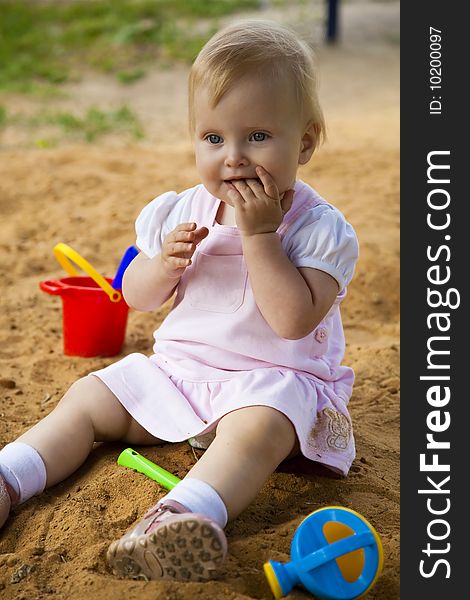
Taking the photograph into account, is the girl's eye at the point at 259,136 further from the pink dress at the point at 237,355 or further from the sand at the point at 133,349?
the sand at the point at 133,349

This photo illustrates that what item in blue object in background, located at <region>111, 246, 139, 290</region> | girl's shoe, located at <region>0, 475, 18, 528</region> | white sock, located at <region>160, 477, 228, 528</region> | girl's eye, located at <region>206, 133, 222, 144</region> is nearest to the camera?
white sock, located at <region>160, 477, 228, 528</region>

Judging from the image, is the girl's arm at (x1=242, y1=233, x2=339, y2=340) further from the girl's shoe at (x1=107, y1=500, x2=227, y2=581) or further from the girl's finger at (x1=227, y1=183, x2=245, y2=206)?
the girl's shoe at (x1=107, y1=500, x2=227, y2=581)

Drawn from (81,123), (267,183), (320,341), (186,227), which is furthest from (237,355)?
(81,123)

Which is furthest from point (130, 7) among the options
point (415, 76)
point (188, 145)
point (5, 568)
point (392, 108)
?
point (5, 568)

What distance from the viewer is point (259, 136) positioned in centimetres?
215

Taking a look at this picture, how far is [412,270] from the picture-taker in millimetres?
2350

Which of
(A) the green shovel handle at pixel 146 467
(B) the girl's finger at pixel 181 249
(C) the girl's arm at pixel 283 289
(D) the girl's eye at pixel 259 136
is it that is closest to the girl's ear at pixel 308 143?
(D) the girl's eye at pixel 259 136

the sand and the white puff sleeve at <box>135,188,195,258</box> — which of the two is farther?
the white puff sleeve at <box>135,188,195,258</box>


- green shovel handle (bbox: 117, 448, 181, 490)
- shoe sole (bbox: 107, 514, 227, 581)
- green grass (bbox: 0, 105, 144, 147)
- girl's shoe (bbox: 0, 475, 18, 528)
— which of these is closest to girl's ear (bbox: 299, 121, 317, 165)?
green shovel handle (bbox: 117, 448, 181, 490)

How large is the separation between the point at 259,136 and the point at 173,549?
0.98 meters

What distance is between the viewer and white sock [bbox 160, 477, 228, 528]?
1.90 metres

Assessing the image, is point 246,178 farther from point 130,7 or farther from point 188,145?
point 130,7

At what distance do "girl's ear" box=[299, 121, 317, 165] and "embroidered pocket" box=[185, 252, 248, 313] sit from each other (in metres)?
0.30

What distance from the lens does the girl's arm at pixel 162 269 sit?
225 cm
